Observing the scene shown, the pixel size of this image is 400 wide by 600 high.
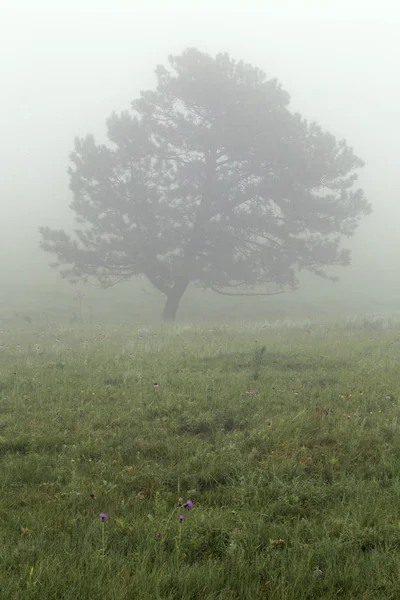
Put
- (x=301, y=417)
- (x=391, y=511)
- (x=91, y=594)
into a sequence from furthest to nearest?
1. (x=301, y=417)
2. (x=391, y=511)
3. (x=91, y=594)

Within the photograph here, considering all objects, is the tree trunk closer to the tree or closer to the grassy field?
the tree

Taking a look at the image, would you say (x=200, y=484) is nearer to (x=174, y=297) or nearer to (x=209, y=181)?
(x=174, y=297)

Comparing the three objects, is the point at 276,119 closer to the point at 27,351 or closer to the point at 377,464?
the point at 27,351

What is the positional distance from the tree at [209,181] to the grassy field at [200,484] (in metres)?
15.1

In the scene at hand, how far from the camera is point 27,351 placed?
1191 cm

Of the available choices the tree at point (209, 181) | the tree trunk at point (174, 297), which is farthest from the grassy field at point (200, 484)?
the tree trunk at point (174, 297)

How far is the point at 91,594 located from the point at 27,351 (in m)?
10.1

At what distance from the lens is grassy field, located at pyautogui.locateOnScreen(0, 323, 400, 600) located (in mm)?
2791

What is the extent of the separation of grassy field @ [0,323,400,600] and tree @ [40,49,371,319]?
1513 centimetres

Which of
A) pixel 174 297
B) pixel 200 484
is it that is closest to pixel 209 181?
pixel 174 297

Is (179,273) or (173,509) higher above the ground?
(179,273)

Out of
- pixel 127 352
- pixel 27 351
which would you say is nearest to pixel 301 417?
pixel 127 352

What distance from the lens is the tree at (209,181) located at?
71.8ft

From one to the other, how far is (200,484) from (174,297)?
791 inches
